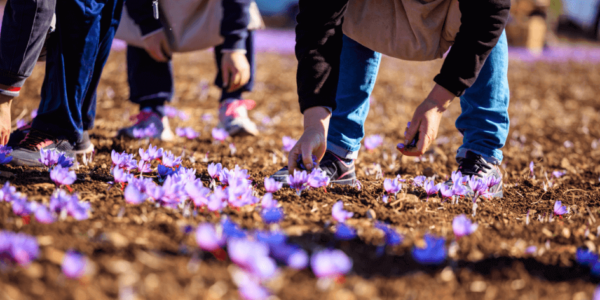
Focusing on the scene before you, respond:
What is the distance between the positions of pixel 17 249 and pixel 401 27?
5.77 ft

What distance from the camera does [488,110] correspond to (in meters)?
2.11

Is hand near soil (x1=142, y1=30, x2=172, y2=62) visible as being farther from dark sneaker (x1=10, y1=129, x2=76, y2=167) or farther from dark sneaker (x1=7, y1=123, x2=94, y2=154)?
dark sneaker (x1=10, y1=129, x2=76, y2=167)

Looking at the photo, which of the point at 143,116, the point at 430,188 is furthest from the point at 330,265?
the point at 143,116

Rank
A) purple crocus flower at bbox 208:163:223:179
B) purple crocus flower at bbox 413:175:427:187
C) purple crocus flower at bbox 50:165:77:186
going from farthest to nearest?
purple crocus flower at bbox 413:175:427:187
purple crocus flower at bbox 208:163:223:179
purple crocus flower at bbox 50:165:77:186

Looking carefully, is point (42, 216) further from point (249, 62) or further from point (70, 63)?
point (249, 62)

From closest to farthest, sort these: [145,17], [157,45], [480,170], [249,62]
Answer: [480,170] < [145,17] < [157,45] < [249,62]

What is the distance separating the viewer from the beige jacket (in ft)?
6.48

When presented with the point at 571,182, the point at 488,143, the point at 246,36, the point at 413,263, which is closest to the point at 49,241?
the point at 413,263

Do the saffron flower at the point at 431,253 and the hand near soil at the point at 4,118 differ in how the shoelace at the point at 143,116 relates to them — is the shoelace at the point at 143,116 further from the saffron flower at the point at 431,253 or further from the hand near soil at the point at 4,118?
the saffron flower at the point at 431,253

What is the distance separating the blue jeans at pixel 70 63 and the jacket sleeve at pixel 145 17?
1.98 feet

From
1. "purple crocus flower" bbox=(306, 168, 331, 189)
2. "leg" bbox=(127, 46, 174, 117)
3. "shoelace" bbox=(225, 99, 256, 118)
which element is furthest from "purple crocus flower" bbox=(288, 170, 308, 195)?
"leg" bbox=(127, 46, 174, 117)

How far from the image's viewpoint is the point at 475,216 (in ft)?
5.68

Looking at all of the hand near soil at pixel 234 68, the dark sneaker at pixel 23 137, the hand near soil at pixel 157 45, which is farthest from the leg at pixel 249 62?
the dark sneaker at pixel 23 137

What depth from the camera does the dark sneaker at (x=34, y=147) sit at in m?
1.91
